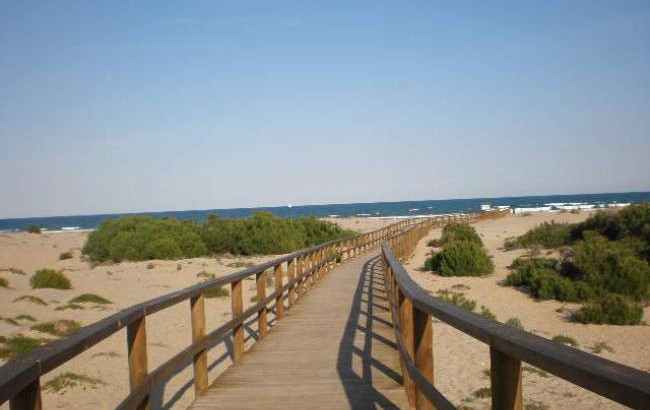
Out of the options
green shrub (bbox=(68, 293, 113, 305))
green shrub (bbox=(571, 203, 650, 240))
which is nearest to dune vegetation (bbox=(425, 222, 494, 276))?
green shrub (bbox=(571, 203, 650, 240))

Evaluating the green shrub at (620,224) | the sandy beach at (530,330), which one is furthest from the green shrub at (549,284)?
the green shrub at (620,224)

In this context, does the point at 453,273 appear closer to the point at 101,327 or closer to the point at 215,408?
the point at 215,408

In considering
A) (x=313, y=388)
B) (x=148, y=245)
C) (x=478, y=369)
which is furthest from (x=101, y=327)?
(x=148, y=245)

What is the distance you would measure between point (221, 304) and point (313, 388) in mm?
12191

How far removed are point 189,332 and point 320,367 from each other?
7458 millimetres

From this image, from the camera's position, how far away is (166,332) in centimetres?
1373

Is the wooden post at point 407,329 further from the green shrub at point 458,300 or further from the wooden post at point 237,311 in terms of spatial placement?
the green shrub at point 458,300

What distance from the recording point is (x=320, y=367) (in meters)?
6.99

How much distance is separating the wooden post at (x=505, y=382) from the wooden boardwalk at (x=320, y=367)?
289 centimetres

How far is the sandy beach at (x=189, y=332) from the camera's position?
874 centimetres

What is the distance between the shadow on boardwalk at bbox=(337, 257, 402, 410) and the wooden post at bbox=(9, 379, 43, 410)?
→ 10.3 ft

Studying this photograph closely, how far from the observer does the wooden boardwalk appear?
559 centimetres

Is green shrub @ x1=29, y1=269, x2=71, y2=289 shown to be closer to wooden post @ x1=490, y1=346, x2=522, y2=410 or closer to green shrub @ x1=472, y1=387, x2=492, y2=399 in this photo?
green shrub @ x1=472, y1=387, x2=492, y2=399

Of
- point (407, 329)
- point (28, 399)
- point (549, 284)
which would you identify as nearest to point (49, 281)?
point (549, 284)
